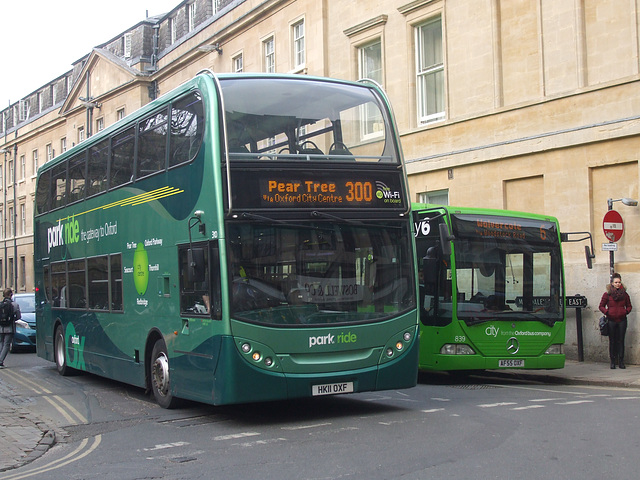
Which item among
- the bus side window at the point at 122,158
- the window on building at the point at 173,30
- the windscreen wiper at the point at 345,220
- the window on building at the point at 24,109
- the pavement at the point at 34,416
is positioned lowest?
the pavement at the point at 34,416

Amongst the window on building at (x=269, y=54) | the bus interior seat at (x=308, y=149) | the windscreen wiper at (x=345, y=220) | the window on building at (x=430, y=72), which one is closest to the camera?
the windscreen wiper at (x=345, y=220)

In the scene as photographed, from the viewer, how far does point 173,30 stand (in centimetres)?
3872

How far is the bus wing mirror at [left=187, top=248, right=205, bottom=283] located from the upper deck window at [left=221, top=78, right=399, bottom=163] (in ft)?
3.74

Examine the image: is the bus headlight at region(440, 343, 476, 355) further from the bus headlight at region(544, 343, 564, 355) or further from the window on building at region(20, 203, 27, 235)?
the window on building at region(20, 203, 27, 235)

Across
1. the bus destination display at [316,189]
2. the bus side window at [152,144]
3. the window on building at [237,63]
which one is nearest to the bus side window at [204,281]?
the bus destination display at [316,189]

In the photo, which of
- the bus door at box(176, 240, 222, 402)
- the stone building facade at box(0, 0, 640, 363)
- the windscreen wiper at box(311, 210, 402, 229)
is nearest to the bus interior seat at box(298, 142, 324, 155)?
the windscreen wiper at box(311, 210, 402, 229)

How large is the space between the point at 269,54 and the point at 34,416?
2056cm

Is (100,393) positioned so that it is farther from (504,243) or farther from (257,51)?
(257,51)

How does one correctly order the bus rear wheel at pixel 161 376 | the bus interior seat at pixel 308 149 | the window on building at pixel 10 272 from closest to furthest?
1. the bus interior seat at pixel 308 149
2. the bus rear wheel at pixel 161 376
3. the window on building at pixel 10 272

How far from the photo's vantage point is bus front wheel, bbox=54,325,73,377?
16.7m

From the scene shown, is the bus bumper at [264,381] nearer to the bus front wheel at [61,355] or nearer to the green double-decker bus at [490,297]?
the green double-decker bus at [490,297]

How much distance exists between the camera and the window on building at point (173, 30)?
3836 centimetres

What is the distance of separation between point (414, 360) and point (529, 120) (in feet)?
34.7

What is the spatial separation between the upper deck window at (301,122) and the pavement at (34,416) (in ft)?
12.6
